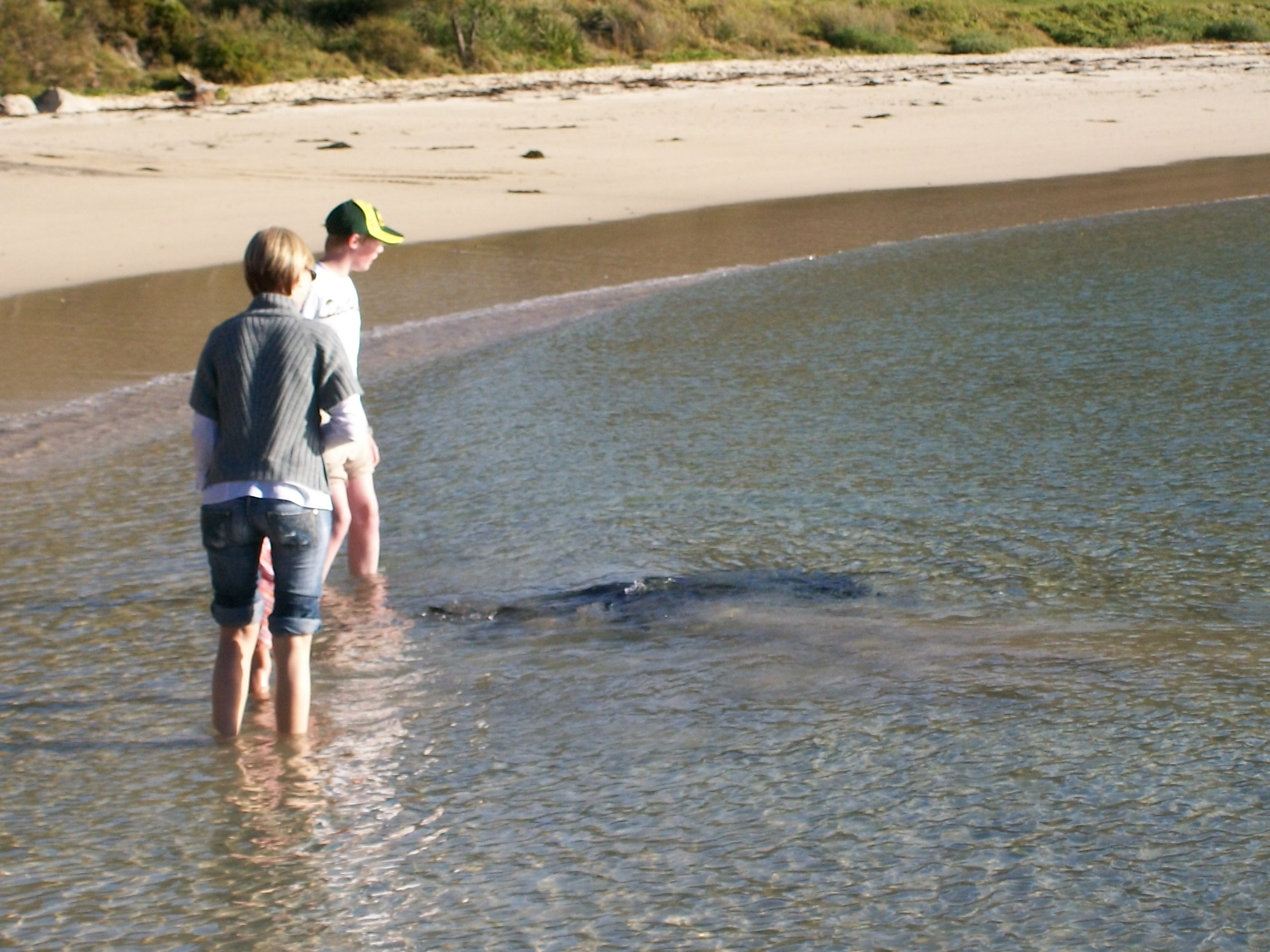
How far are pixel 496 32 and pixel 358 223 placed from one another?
27.4 meters

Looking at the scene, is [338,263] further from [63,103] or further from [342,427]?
[63,103]

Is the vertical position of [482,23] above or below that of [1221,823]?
above

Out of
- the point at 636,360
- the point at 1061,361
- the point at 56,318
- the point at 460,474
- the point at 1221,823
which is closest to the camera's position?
the point at 1221,823

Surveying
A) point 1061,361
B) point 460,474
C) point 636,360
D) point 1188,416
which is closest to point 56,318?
point 636,360

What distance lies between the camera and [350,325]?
440 centimetres

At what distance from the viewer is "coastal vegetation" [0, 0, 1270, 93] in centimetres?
2580

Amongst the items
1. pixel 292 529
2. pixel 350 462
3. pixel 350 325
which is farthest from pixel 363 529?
pixel 292 529

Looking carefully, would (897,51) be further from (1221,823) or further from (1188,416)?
(1221,823)

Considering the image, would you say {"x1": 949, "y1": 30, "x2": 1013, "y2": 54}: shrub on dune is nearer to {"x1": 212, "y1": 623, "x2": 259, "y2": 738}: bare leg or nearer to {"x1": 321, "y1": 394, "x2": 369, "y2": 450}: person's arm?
{"x1": 321, "y1": 394, "x2": 369, "y2": 450}: person's arm

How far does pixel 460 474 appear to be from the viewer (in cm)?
591

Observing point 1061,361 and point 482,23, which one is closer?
point 1061,361

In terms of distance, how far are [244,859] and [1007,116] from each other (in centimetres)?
2001

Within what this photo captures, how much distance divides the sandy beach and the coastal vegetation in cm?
203

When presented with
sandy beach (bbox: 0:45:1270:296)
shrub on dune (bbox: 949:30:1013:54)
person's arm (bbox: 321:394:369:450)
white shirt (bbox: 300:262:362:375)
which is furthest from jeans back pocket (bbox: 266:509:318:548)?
shrub on dune (bbox: 949:30:1013:54)
